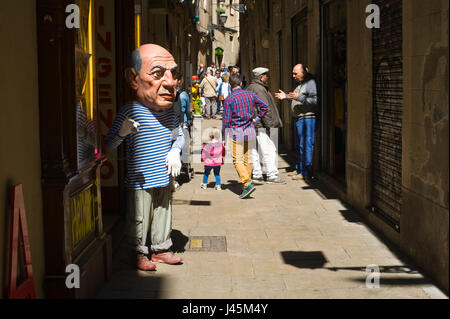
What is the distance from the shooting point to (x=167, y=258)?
634cm

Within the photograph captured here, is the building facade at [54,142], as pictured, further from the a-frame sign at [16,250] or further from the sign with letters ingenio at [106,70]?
the sign with letters ingenio at [106,70]

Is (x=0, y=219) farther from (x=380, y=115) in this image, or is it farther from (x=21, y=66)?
(x=380, y=115)

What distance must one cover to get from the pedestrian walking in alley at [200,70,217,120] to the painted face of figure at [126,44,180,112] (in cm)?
1848

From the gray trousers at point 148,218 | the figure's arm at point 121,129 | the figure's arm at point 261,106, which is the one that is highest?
the figure's arm at point 261,106

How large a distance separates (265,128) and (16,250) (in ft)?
25.5

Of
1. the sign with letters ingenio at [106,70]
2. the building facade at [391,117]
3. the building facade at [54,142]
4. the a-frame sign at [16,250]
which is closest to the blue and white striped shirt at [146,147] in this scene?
the building facade at [54,142]

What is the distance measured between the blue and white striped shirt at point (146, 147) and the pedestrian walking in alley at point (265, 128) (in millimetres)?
5063

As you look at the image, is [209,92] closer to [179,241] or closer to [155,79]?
[179,241]

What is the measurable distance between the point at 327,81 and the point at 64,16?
7.50 m

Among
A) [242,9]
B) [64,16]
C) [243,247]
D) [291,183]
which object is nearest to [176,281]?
[243,247]

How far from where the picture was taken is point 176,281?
5.84 metres

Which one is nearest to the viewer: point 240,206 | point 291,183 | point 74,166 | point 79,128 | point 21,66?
point 21,66

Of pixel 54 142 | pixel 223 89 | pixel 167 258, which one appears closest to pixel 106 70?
pixel 167 258

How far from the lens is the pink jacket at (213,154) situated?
10.5m
